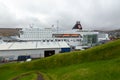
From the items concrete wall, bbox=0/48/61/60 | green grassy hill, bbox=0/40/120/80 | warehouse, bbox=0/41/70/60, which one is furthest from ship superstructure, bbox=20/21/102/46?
green grassy hill, bbox=0/40/120/80

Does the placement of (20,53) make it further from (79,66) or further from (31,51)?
(79,66)

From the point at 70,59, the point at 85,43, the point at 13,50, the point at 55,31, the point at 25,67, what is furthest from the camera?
the point at 55,31

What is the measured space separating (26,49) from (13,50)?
12.8ft

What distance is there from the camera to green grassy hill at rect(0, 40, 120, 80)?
2123 centimetres

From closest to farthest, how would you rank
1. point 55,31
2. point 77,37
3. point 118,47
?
point 118,47
point 77,37
point 55,31

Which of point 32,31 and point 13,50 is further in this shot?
point 32,31

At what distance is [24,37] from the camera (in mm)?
122688

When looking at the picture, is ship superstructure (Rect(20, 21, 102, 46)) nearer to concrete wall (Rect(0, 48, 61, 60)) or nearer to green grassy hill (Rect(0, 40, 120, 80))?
concrete wall (Rect(0, 48, 61, 60))

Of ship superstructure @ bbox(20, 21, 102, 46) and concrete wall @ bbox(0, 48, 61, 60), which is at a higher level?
ship superstructure @ bbox(20, 21, 102, 46)

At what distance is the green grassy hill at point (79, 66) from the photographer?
21225mm

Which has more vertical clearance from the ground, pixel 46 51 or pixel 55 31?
pixel 55 31

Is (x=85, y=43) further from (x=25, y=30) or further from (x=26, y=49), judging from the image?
(x=26, y=49)

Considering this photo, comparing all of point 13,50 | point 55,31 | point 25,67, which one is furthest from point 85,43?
point 25,67

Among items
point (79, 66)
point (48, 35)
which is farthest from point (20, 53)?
point (48, 35)
